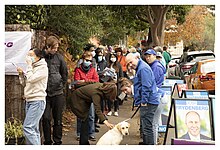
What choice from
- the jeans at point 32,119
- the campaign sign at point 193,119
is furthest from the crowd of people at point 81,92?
the campaign sign at point 193,119

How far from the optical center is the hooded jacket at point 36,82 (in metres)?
6.54

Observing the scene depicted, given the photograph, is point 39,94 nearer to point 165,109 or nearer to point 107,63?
point 165,109

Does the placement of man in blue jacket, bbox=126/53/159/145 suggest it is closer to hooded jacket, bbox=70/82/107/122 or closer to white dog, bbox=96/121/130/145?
white dog, bbox=96/121/130/145

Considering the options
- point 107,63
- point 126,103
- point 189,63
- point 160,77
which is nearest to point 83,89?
point 160,77

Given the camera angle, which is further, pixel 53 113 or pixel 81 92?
pixel 53 113

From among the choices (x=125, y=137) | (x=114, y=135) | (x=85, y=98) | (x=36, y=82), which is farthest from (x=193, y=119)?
(x=125, y=137)

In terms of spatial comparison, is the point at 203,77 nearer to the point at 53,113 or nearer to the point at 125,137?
the point at 125,137

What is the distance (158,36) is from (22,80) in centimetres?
1975

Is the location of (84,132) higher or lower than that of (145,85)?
lower

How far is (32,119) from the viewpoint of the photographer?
6660mm

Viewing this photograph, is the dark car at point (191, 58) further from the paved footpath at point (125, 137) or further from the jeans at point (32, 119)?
the jeans at point (32, 119)

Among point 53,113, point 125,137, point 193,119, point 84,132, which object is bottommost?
point 125,137

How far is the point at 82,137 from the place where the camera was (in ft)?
25.1

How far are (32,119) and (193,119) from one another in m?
2.42
